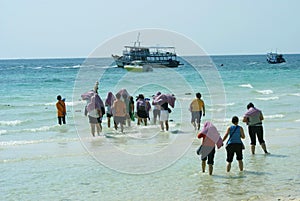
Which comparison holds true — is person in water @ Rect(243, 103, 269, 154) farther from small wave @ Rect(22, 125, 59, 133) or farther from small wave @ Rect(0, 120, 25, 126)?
small wave @ Rect(0, 120, 25, 126)

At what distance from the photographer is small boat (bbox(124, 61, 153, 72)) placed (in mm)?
67688

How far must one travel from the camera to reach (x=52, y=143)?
54.5ft

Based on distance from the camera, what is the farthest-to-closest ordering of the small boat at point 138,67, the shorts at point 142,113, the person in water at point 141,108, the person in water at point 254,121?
the small boat at point 138,67 → the shorts at point 142,113 → the person in water at point 141,108 → the person in water at point 254,121

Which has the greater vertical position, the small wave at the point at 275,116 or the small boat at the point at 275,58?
the small boat at the point at 275,58

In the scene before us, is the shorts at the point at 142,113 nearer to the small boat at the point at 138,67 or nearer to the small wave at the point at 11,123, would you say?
the small wave at the point at 11,123

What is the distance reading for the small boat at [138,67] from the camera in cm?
6769

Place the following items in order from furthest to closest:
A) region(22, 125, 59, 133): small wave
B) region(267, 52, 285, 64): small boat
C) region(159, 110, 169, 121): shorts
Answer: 1. region(267, 52, 285, 64): small boat
2. region(22, 125, 59, 133): small wave
3. region(159, 110, 169, 121): shorts

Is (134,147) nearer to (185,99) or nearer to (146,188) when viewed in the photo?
(146,188)

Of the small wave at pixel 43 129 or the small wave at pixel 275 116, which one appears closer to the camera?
the small wave at pixel 43 129

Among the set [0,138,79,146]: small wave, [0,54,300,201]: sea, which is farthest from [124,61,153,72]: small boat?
[0,138,79,146]: small wave

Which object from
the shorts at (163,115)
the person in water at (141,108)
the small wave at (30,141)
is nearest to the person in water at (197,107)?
the shorts at (163,115)

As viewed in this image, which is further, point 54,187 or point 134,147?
point 134,147

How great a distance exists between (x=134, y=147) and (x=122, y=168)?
9.69ft

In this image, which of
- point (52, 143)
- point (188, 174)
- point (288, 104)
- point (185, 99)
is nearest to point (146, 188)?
point (188, 174)
